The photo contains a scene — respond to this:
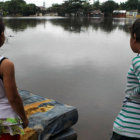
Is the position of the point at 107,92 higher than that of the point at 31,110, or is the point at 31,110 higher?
the point at 31,110

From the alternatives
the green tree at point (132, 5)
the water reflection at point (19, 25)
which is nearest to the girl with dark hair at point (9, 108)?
the water reflection at point (19, 25)

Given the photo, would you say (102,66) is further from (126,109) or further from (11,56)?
(126,109)

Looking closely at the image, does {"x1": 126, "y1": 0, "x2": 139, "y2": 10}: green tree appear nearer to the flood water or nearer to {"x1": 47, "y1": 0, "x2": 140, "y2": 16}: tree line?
{"x1": 47, "y1": 0, "x2": 140, "y2": 16}: tree line

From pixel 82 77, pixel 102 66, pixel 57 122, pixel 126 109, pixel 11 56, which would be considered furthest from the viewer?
pixel 11 56

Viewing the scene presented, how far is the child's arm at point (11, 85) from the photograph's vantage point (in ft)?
3.91

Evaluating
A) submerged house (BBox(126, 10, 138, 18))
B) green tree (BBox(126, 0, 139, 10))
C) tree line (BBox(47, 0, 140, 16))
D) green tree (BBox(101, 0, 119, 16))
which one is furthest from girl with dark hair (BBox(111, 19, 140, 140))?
green tree (BBox(126, 0, 139, 10))

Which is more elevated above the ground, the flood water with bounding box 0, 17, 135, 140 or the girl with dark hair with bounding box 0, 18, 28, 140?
the girl with dark hair with bounding box 0, 18, 28, 140

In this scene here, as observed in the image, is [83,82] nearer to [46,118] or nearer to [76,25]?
[46,118]

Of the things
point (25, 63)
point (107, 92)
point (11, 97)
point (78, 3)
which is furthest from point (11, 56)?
point (78, 3)

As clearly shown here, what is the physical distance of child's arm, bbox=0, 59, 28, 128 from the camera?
1.19m

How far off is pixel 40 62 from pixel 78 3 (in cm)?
6444

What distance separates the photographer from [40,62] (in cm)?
699

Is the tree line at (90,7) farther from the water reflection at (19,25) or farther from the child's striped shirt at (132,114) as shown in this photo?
the child's striped shirt at (132,114)

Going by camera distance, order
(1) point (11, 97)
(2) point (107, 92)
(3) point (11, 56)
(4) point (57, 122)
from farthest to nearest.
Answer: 1. (3) point (11, 56)
2. (2) point (107, 92)
3. (4) point (57, 122)
4. (1) point (11, 97)
